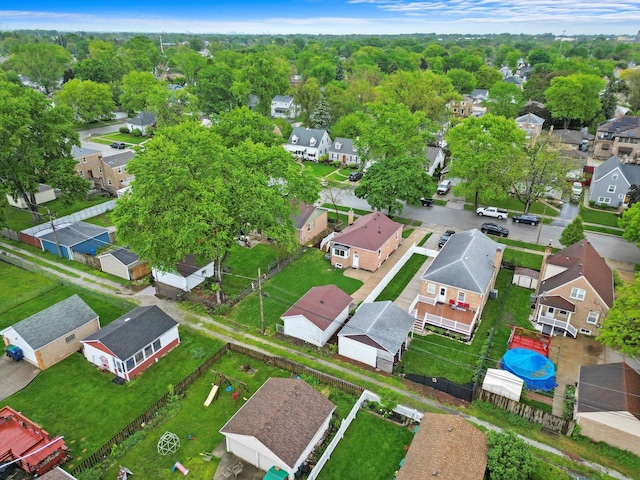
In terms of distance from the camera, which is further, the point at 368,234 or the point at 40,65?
the point at 40,65

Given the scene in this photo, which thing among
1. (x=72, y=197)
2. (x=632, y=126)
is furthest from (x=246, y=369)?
(x=632, y=126)

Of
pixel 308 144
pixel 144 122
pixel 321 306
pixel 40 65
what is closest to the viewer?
pixel 321 306

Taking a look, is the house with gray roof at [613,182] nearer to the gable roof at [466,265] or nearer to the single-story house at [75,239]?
the gable roof at [466,265]

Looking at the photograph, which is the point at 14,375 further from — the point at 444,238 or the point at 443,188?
the point at 443,188

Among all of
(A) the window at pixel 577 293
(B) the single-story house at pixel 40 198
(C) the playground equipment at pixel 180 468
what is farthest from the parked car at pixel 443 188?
(B) the single-story house at pixel 40 198

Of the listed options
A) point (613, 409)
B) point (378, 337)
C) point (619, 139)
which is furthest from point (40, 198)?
point (619, 139)
